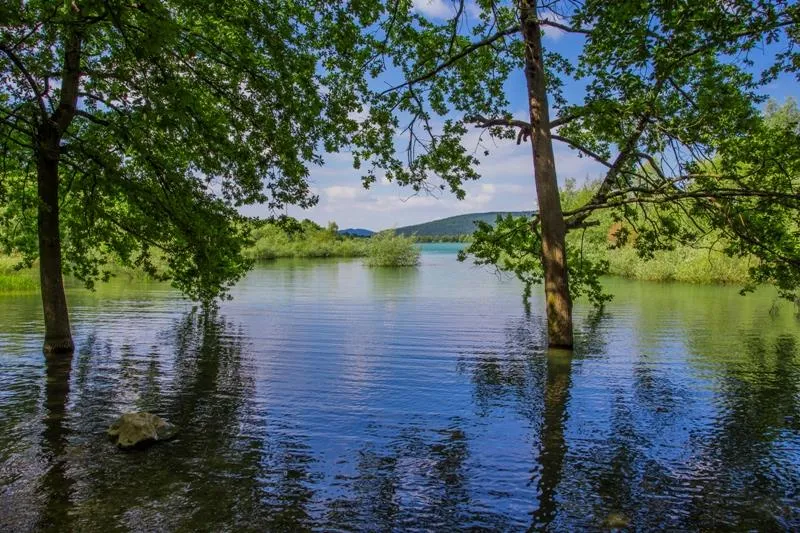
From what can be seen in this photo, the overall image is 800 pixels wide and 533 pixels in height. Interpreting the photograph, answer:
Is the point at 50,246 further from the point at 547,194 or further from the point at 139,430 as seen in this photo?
the point at 547,194

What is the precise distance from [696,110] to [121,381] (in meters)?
18.1

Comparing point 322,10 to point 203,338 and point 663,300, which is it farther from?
point 663,300

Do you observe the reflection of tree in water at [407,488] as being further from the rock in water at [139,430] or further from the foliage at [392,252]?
the foliage at [392,252]

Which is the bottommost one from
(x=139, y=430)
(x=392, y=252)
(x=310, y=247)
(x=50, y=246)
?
(x=139, y=430)

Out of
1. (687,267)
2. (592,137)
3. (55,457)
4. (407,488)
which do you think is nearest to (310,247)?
(687,267)

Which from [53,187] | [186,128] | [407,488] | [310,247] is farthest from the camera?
[310,247]

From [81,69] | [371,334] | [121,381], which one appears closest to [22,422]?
[121,381]

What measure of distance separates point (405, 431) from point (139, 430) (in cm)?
459

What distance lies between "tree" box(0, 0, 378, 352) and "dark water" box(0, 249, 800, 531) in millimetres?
3994

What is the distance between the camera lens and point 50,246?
608 inches

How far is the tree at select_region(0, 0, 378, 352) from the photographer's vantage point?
12.9 m

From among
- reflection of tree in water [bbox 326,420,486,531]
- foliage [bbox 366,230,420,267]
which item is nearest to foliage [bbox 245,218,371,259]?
foliage [bbox 366,230,420,267]

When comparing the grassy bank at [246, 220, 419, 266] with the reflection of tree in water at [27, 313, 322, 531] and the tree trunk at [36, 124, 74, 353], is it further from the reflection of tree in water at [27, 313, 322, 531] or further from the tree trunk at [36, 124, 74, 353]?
the tree trunk at [36, 124, 74, 353]

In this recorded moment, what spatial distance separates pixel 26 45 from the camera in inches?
459
